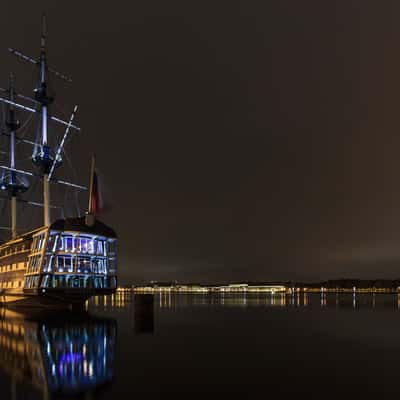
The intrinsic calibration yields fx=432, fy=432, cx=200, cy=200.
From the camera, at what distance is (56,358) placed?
77.1ft

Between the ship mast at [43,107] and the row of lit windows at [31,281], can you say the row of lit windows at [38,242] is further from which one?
the ship mast at [43,107]

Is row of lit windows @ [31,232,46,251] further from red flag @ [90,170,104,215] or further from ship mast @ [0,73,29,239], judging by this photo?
ship mast @ [0,73,29,239]

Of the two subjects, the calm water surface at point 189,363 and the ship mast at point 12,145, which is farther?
the ship mast at point 12,145

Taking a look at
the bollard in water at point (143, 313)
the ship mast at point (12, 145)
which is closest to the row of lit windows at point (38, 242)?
the bollard in water at point (143, 313)

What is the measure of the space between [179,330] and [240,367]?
1925 cm

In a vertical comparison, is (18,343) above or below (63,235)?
below

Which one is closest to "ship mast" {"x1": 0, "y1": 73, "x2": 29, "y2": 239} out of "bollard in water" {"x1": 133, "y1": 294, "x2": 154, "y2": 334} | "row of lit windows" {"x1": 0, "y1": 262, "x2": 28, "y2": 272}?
"row of lit windows" {"x1": 0, "y1": 262, "x2": 28, "y2": 272}

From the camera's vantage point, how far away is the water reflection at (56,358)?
692 inches

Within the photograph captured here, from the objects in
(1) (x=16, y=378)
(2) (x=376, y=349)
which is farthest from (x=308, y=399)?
(2) (x=376, y=349)

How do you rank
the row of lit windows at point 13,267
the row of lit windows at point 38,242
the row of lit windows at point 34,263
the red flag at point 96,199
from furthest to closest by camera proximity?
the row of lit windows at point 13,267 → the row of lit windows at point 38,242 → the red flag at point 96,199 → the row of lit windows at point 34,263

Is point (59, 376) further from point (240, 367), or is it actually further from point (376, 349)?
point (376, 349)

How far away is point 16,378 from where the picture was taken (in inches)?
734

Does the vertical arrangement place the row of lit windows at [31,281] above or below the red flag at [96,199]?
below

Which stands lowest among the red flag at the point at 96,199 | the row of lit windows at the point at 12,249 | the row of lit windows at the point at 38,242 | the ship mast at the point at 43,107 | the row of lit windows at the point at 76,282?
the row of lit windows at the point at 76,282
